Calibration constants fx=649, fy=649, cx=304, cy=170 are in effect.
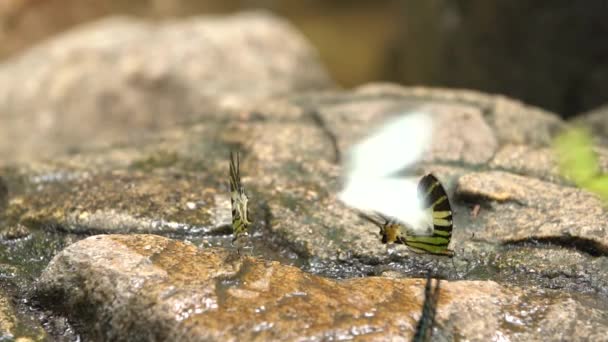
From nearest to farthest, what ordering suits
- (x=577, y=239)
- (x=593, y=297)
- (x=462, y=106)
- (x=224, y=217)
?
(x=593, y=297), (x=577, y=239), (x=224, y=217), (x=462, y=106)

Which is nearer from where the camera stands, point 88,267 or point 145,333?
point 145,333

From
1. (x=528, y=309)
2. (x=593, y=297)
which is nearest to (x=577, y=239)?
(x=593, y=297)

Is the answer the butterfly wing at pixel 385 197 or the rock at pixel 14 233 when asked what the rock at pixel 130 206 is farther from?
the butterfly wing at pixel 385 197

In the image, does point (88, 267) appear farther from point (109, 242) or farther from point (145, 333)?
point (145, 333)

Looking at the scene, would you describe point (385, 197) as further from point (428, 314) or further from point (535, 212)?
point (428, 314)

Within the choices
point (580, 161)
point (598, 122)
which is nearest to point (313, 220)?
point (580, 161)

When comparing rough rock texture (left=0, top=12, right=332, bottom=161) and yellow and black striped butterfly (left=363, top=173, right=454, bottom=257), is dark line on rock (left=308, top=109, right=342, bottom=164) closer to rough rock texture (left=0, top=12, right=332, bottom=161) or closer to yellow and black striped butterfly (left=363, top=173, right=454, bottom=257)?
yellow and black striped butterfly (left=363, top=173, right=454, bottom=257)

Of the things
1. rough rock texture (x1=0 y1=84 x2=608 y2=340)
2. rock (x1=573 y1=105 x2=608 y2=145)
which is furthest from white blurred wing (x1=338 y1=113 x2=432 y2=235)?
rock (x1=573 y1=105 x2=608 y2=145)
